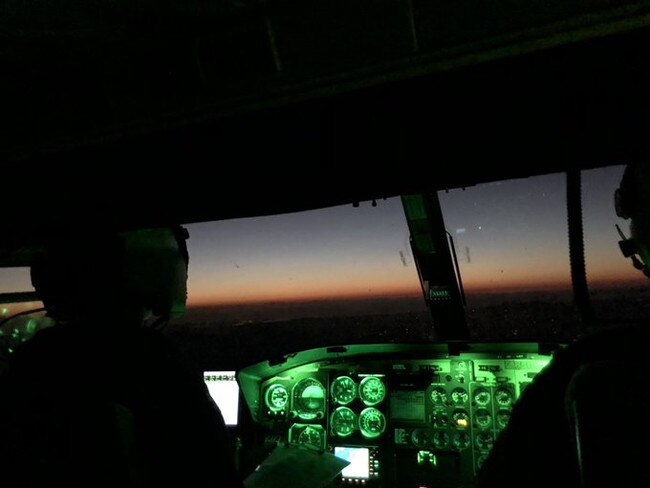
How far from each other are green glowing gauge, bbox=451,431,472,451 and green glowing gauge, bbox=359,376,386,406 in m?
0.45

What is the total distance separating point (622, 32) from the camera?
982mm

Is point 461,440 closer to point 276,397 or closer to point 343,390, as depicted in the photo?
point 343,390

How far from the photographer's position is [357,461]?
2.66 metres

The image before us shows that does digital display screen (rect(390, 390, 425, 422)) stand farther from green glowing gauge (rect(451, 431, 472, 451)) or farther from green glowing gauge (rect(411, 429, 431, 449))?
green glowing gauge (rect(451, 431, 472, 451))

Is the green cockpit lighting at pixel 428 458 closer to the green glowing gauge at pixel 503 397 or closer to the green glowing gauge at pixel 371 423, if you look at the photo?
the green glowing gauge at pixel 371 423

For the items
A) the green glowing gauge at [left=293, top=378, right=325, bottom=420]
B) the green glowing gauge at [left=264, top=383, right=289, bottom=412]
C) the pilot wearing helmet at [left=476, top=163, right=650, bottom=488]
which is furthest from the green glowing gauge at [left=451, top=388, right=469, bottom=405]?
the pilot wearing helmet at [left=476, top=163, right=650, bottom=488]

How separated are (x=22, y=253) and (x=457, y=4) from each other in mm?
1892

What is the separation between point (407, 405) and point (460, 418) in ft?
0.98

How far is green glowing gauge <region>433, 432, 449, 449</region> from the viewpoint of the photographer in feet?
8.44

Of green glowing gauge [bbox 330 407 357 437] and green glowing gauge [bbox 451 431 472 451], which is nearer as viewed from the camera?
green glowing gauge [bbox 451 431 472 451]

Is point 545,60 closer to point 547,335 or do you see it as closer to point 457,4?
point 457,4

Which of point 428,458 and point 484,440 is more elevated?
point 484,440

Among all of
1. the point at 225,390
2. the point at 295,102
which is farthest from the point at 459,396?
the point at 295,102

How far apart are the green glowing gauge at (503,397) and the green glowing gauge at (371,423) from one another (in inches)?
25.7
